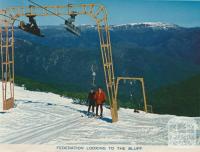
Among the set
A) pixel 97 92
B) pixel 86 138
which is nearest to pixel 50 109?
pixel 97 92

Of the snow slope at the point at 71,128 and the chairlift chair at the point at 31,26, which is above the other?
the chairlift chair at the point at 31,26

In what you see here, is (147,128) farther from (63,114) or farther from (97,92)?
(63,114)

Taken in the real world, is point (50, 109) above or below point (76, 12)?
below

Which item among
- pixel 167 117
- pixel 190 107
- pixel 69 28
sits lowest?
pixel 190 107

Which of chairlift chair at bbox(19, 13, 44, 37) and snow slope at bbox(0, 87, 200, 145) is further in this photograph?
chairlift chair at bbox(19, 13, 44, 37)

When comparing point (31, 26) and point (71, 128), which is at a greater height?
point (31, 26)

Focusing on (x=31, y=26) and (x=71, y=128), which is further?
(x=31, y=26)

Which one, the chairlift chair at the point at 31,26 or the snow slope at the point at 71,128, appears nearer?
the snow slope at the point at 71,128

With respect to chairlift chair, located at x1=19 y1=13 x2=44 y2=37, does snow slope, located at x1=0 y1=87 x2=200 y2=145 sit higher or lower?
lower
